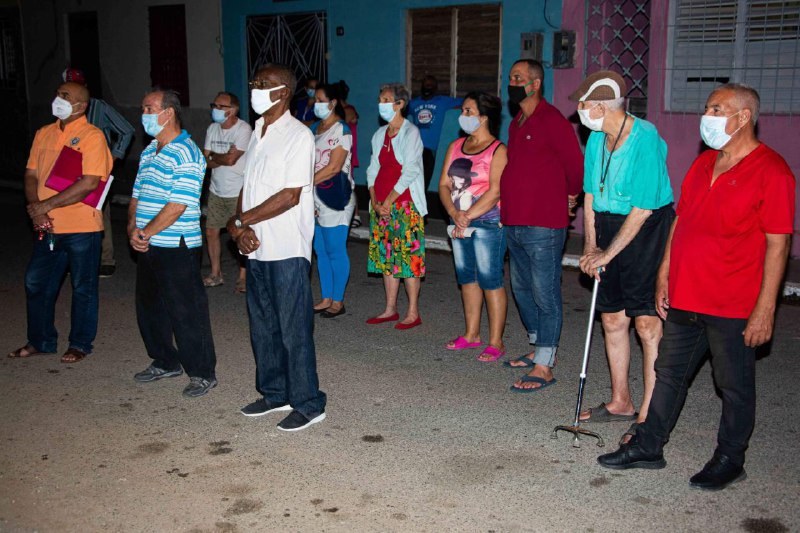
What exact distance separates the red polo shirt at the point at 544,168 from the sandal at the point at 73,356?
346 cm

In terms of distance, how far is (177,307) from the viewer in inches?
226

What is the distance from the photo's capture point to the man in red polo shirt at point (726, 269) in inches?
160

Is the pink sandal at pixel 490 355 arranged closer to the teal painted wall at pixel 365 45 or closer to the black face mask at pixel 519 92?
the black face mask at pixel 519 92

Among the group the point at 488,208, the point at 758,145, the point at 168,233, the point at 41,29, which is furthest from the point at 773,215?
the point at 41,29

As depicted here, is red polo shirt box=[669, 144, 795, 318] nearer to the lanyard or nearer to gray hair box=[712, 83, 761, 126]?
gray hair box=[712, 83, 761, 126]

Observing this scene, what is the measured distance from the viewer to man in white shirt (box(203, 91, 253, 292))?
858 centimetres

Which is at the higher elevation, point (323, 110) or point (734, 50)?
point (734, 50)

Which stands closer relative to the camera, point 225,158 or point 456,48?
point 225,158

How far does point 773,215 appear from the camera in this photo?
4.00 metres

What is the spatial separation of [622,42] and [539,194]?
646cm

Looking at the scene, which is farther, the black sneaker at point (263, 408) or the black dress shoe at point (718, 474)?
the black sneaker at point (263, 408)

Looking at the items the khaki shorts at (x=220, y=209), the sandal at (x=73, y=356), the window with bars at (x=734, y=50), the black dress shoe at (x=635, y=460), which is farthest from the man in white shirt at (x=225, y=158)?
the window with bars at (x=734, y=50)

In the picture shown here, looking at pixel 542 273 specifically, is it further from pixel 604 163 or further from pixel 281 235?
pixel 281 235

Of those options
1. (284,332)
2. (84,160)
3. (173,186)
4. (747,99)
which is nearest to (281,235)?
(284,332)
